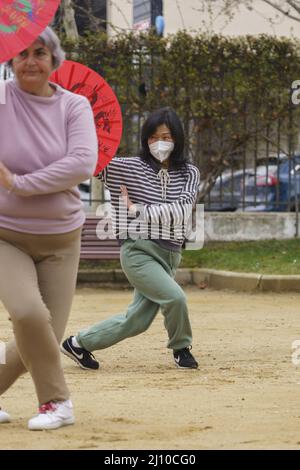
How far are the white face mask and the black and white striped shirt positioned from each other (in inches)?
2.4

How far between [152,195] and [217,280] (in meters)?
6.21

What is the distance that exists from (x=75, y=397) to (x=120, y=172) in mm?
1750

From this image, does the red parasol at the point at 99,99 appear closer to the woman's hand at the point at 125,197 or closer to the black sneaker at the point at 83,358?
the woman's hand at the point at 125,197

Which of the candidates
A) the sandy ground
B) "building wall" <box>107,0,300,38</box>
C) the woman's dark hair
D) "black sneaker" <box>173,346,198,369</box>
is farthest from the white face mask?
"building wall" <box>107,0,300,38</box>

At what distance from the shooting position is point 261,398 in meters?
7.11

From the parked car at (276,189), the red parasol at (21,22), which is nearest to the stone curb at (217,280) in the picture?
the parked car at (276,189)

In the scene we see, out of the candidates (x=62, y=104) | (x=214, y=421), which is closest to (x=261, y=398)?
(x=214, y=421)

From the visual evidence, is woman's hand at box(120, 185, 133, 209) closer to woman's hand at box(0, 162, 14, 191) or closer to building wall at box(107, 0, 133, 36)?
woman's hand at box(0, 162, 14, 191)

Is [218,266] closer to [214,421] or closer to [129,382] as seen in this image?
[129,382]

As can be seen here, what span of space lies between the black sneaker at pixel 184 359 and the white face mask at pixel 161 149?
1247 millimetres

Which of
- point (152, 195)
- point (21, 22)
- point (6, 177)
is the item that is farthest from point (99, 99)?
point (6, 177)

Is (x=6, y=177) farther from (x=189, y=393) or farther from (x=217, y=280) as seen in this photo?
(x=217, y=280)

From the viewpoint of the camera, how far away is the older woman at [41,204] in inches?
223

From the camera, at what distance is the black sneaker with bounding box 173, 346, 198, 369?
852cm
